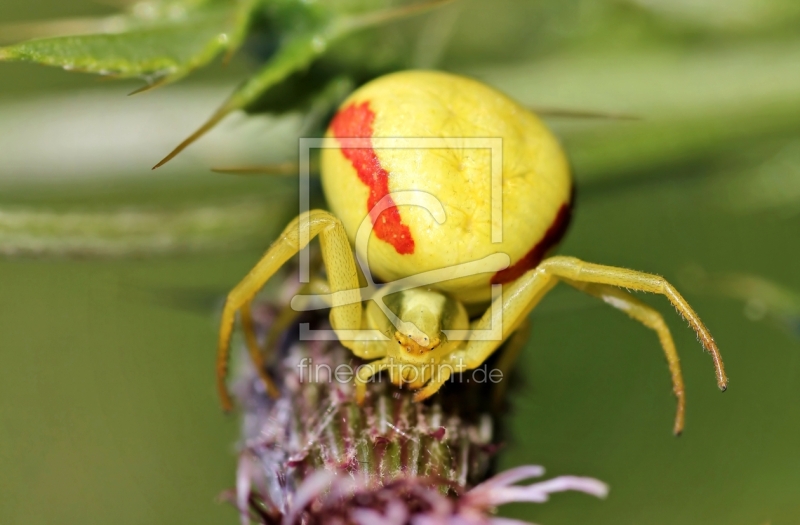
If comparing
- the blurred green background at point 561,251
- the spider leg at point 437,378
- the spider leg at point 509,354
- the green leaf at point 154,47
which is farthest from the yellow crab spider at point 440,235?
the blurred green background at point 561,251

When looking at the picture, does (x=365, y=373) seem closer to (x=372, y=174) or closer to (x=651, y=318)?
(x=372, y=174)

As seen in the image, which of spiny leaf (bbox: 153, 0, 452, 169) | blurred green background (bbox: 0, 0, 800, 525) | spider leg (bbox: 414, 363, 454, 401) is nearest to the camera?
spider leg (bbox: 414, 363, 454, 401)

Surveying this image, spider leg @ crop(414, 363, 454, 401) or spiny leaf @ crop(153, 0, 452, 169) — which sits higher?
spiny leaf @ crop(153, 0, 452, 169)

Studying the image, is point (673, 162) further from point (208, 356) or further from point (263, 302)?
point (208, 356)

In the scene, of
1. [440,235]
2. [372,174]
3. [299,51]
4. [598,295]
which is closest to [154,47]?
[299,51]

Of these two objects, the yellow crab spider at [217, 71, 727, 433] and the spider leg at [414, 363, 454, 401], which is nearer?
the yellow crab spider at [217, 71, 727, 433]

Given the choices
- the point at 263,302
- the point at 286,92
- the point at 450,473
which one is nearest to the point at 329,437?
the point at 450,473

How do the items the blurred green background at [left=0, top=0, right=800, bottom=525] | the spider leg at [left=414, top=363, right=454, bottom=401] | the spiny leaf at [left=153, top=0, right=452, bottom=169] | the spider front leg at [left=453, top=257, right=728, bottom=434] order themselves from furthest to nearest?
1. the blurred green background at [left=0, top=0, right=800, bottom=525]
2. the spiny leaf at [left=153, top=0, right=452, bottom=169]
3. the spider leg at [left=414, top=363, right=454, bottom=401]
4. the spider front leg at [left=453, top=257, right=728, bottom=434]

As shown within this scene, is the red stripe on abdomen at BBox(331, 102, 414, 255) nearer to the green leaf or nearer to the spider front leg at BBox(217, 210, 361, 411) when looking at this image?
the spider front leg at BBox(217, 210, 361, 411)

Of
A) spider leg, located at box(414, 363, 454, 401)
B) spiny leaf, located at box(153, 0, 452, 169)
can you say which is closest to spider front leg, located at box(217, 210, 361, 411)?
spider leg, located at box(414, 363, 454, 401)
